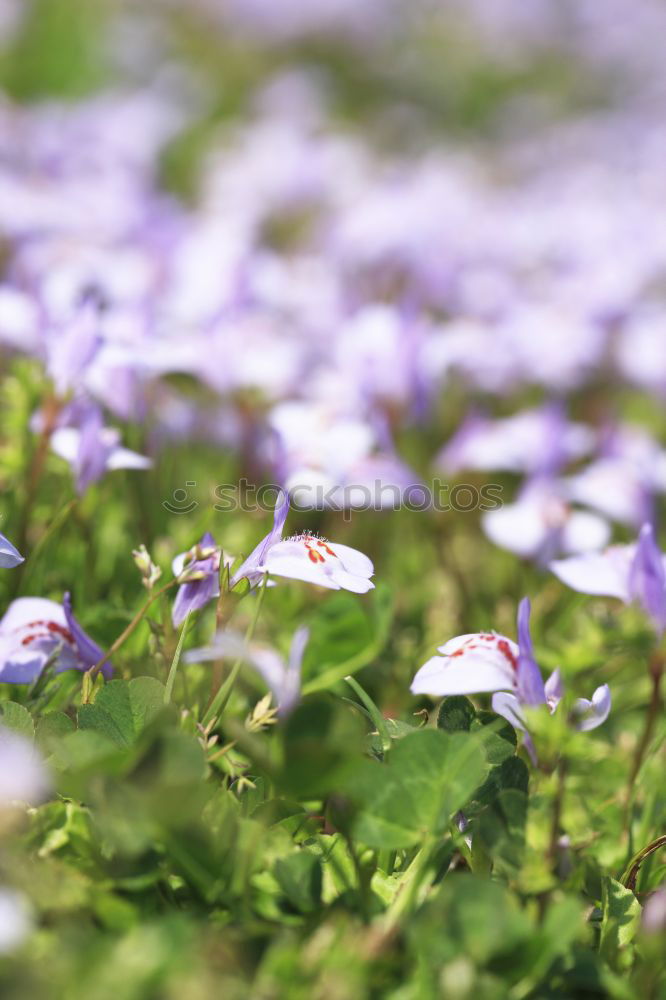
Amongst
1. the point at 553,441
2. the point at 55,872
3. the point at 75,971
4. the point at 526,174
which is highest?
the point at 75,971

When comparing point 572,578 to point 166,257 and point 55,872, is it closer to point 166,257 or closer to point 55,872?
point 55,872

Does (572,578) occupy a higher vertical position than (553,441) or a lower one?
higher

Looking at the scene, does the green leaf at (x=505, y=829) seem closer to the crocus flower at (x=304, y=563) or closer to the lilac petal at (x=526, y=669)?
the lilac petal at (x=526, y=669)

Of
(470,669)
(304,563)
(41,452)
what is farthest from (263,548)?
(41,452)

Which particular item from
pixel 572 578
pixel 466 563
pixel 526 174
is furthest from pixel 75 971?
pixel 526 174

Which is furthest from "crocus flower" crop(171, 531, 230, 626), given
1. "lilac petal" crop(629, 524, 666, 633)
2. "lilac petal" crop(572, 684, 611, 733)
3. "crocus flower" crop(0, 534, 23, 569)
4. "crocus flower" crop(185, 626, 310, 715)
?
"lilac petal" crop(629, 524, 666, 633)

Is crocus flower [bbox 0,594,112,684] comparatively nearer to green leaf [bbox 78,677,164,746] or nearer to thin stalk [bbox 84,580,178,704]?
thin stalk [bbox 84,580,178,704]

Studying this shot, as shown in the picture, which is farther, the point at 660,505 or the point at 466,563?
the point at 660,505

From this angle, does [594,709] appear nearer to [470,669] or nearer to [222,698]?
[470,669]
